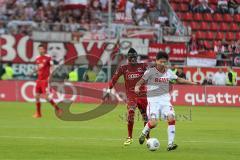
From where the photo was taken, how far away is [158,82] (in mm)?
16859

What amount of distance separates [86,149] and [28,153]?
150cm

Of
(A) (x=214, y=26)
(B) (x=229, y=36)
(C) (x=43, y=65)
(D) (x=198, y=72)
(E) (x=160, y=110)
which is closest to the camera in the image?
(E) (x=160, y=110)

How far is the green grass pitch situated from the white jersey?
122 centimetres

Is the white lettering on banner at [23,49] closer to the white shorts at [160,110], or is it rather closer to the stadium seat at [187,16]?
the stadium seat at [187,16]

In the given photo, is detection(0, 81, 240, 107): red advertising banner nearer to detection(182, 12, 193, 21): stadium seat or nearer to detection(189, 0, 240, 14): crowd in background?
detection(189, 0, 240, 14): crowd in background

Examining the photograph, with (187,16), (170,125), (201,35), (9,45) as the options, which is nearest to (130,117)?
(170,125)

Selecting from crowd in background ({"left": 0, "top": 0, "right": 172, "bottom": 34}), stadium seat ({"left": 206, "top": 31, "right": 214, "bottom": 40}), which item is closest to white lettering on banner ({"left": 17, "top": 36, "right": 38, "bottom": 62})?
crowd in background ({"left": 0, "top": 0, "right": 172, "bottom": 34})

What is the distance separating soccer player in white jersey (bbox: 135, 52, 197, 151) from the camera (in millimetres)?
16562

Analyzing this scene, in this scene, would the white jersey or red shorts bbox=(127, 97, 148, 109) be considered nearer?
the white jersey

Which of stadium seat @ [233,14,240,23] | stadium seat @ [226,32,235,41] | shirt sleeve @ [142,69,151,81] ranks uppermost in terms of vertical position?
stadium seat @ [233,14,240,23]

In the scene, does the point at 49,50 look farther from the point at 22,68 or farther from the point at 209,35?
the point at 209,35

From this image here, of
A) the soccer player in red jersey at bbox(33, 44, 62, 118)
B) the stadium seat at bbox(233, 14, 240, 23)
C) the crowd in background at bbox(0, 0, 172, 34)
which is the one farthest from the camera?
the stadium seat at bbox(233, 14, 240, 23)

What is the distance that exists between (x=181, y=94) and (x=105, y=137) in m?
16.7

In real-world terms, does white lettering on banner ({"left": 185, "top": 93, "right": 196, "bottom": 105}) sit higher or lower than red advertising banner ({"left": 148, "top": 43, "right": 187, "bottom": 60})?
lower
